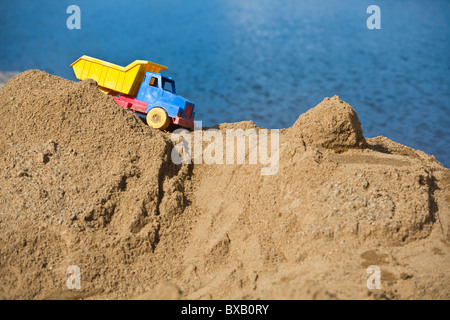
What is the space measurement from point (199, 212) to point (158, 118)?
1807 mm

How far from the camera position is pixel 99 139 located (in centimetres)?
603

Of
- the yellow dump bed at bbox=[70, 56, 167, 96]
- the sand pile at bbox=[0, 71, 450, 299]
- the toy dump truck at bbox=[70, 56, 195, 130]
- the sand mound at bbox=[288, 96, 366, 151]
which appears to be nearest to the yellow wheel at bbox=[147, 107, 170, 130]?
the toy dump truck at bbox=[70, 56, 195, 130]

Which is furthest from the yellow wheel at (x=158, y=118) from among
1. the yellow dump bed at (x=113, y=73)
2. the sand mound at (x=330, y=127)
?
the sand mound at (x=330, y=127)

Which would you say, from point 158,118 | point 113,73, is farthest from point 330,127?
point 113,73

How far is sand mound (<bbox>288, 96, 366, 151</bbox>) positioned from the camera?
6.16 metres

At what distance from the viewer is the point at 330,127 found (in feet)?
20.2

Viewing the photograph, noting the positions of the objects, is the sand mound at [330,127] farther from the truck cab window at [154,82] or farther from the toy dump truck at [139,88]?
the truck cab window at [154,82]

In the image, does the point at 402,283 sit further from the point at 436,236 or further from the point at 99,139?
the point at 99,139

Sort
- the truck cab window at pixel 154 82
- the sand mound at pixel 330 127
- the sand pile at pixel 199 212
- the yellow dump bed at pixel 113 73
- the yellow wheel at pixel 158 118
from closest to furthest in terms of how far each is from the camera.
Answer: the sand pile at pixel 199 212
the sand mound at pixel 330 127
the yellow wheel at pixel 158 118
the yellow dump bed at pixel 113 73
the truck cab window at pixel 154 82

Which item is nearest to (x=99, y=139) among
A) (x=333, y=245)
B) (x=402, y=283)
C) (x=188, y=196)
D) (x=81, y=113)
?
(x=81, y=113)

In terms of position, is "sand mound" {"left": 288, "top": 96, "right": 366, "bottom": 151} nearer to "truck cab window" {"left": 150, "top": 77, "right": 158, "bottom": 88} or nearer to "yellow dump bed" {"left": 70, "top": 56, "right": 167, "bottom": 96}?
"truck cab window" {"left": 150, "top": 77, "right": 158, "bottom": 88}

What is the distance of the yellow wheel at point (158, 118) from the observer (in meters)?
6.96

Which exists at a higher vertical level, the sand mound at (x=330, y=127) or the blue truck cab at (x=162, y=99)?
the blue truck cab at (x=162, y=99)

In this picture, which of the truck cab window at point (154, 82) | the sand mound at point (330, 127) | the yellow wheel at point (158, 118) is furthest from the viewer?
the truck cab window at point (154, 82)
